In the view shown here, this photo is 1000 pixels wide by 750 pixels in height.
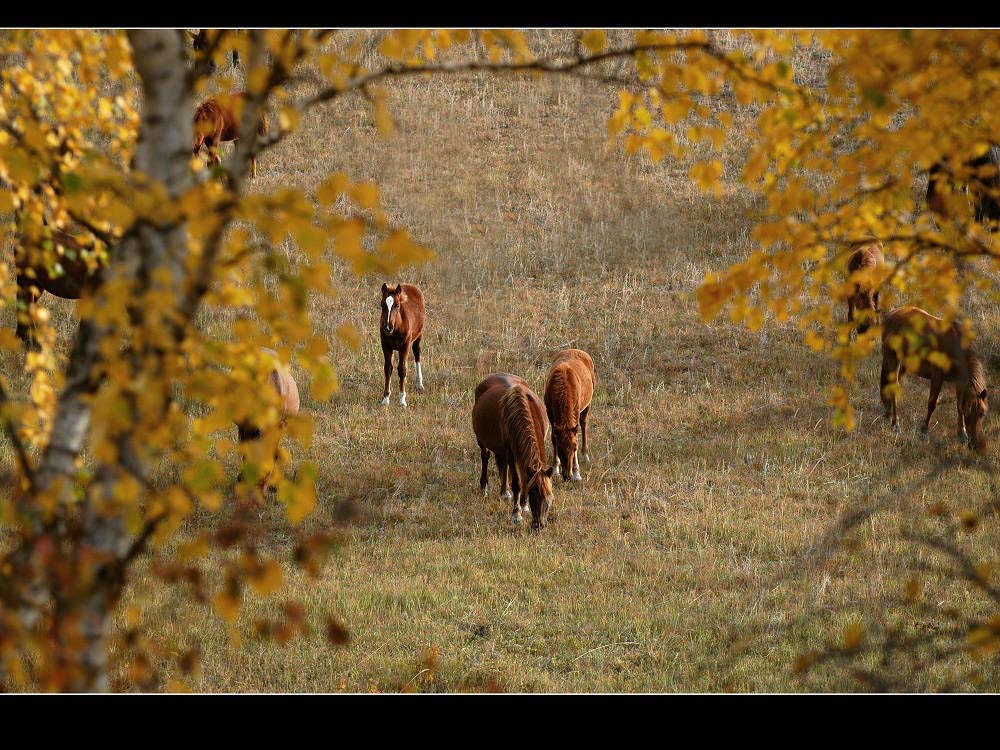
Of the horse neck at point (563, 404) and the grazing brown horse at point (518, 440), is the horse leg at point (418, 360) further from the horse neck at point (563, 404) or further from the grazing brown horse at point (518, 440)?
the horse neck at point (563, 404)

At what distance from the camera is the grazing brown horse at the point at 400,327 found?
14.1m

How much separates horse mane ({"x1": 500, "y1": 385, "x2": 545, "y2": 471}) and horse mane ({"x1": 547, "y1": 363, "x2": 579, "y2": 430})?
28.9 inches

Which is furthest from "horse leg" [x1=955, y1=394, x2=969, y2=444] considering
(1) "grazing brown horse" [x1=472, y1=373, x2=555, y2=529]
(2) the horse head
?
(2) the horse head

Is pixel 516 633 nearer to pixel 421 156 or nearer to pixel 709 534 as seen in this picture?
pixel 709 534

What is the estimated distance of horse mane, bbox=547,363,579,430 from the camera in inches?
464

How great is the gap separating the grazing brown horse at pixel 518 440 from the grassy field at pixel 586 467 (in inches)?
15.2

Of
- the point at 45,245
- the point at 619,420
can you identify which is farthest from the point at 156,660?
the point at 619,420

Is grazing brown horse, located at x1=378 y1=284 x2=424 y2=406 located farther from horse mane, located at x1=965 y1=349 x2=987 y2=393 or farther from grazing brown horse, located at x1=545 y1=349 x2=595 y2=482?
horse mane, located at x1=965 y1=349 x2=987 y2=393

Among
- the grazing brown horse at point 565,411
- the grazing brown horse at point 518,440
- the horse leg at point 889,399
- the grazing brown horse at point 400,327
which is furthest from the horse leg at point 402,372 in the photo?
the horse leg at point 889,399

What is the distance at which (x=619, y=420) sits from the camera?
46.5ft

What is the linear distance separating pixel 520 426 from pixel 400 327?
4.18 metres

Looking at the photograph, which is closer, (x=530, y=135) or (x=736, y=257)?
(x=736, y=257)

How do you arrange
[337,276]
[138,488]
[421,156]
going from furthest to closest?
[421,156], [337,276], [138,488]

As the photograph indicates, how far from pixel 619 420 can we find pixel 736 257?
6.55m
